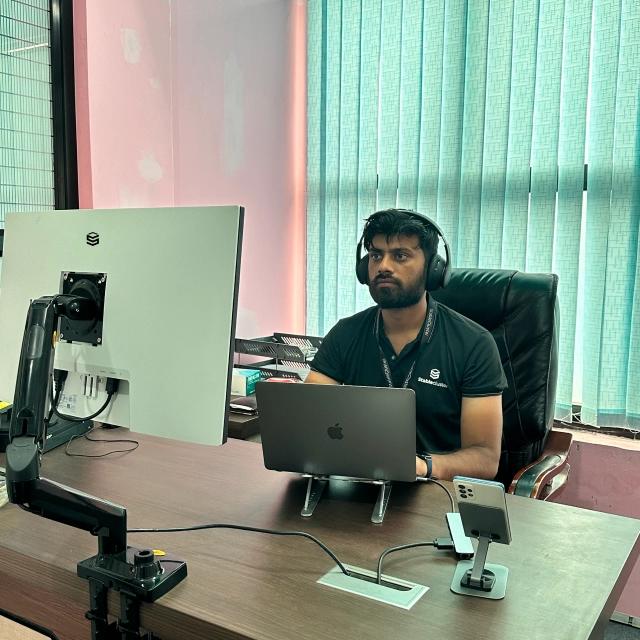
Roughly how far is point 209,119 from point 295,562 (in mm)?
1970

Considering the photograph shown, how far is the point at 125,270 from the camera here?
958mm

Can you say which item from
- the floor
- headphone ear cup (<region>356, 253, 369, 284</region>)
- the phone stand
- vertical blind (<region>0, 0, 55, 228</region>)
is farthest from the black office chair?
vertical blind (<region>0, 0, 55, 228</region>)

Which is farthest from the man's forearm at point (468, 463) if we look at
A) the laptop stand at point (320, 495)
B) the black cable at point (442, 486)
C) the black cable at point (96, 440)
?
the black cable at point (96, 440)

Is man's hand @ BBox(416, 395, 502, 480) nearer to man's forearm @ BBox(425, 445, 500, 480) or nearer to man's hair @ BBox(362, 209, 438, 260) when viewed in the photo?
man's forearm @ BBox(425, 445, 500, 480)

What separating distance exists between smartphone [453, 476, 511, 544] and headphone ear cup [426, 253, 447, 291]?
2.76 ft

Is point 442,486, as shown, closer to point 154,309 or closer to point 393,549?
point 393,549

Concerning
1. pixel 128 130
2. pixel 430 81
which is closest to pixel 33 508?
pixel 128 130

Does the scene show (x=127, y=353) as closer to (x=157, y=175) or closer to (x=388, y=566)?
(x=388, y=566)

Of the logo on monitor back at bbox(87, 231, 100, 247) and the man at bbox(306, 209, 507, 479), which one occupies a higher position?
the logo on monitor back at bbox(87, 231, 100, 247)

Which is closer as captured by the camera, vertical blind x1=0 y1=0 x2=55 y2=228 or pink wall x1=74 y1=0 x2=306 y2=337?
vertical blind x1=0 y1=0 x2=55 y2=228

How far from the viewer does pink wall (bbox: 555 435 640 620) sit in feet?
6.66

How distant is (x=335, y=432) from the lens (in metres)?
1.05

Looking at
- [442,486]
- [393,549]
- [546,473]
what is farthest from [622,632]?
[393,549]

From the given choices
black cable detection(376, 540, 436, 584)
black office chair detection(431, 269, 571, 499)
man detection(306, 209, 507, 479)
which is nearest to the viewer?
black cable detection(376, 540, 436, 584)
